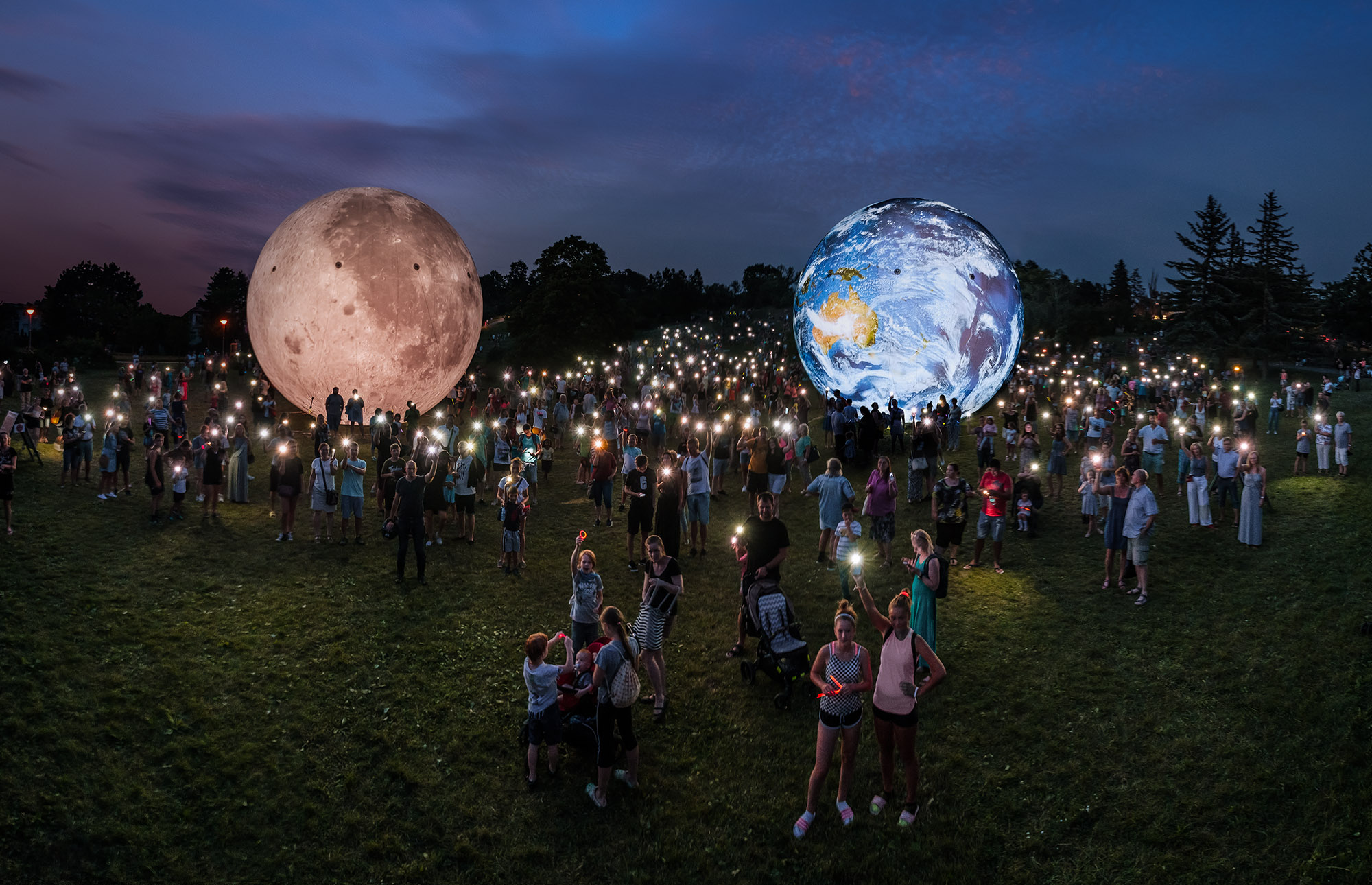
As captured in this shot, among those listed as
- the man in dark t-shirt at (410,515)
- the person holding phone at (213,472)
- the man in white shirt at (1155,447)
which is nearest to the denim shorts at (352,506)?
the man in dark t-shirt at (410,515)

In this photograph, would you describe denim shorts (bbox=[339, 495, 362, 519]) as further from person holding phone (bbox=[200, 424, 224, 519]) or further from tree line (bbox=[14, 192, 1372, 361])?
tree line (bbox=[14, 192, 1372, 361])

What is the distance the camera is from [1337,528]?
1330cm

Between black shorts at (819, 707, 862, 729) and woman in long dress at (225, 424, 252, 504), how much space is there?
13273 millimetres

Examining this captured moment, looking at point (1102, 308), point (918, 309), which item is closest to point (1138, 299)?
point (1102, 308)

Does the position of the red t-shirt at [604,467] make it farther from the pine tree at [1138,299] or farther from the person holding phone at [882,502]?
the pine tree at [1138,299]

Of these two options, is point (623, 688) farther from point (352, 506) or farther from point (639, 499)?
point (352, 506)

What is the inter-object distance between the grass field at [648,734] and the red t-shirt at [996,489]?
3.41 ft

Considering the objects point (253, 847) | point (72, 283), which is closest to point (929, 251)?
point (253, 847)

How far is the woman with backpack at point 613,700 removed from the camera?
6.89m

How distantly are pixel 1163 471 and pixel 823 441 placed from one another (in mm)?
8947

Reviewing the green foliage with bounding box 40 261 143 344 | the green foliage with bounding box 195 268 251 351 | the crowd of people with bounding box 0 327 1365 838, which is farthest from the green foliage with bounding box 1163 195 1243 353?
the green foliage with bounding box 40 261 143 344

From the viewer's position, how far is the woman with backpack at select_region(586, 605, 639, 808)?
271 inches

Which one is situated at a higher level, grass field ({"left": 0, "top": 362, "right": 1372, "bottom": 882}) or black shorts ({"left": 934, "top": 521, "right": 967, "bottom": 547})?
black shorts ({"left": 934, "top": 521, "right": 967, "bottom": 547})

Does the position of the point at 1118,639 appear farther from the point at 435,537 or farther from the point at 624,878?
the point at 435,537
